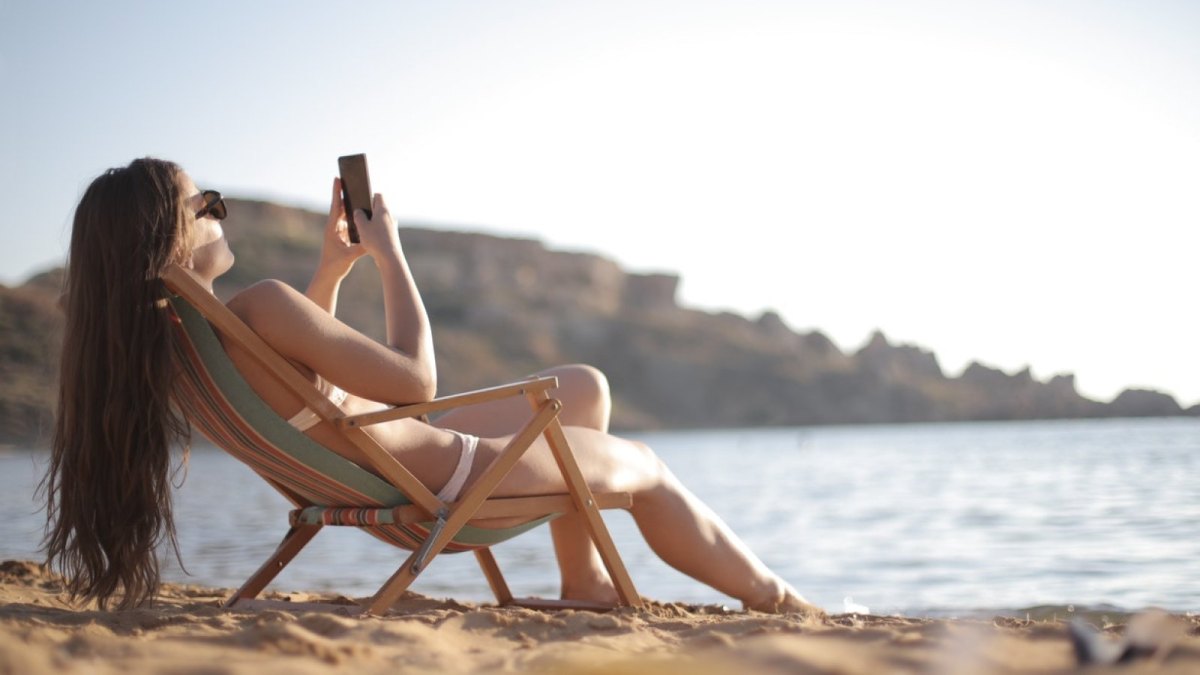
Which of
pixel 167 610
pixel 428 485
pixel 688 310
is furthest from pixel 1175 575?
pixel 688 310

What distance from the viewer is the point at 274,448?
2402 millimetres

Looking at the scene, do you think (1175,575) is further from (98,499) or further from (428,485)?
(98,499)

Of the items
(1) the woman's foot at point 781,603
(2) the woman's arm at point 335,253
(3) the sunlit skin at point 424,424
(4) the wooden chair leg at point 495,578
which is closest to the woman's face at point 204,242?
(3) the sunlit skin at point 424,424

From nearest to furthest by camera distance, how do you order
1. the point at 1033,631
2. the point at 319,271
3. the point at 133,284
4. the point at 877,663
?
the point at 877,663 < the point at 1033,631 < the point at 133,284 < the point at 319,271

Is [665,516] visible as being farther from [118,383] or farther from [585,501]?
[118,383]

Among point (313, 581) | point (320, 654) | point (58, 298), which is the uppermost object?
point (58, 298)

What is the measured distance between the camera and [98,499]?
2.38 m

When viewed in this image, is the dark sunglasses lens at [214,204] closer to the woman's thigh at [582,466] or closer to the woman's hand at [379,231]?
the woman's hand at [379,231]

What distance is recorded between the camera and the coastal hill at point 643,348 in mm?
68625

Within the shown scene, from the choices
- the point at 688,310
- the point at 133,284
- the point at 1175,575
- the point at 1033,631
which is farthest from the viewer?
the point at 688,310

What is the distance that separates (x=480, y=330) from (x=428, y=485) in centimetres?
6725

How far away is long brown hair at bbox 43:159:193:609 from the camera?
228 centimetres

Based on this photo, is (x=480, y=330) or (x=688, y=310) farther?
(x=688, y=310)

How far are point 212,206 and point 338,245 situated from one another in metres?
0.42
